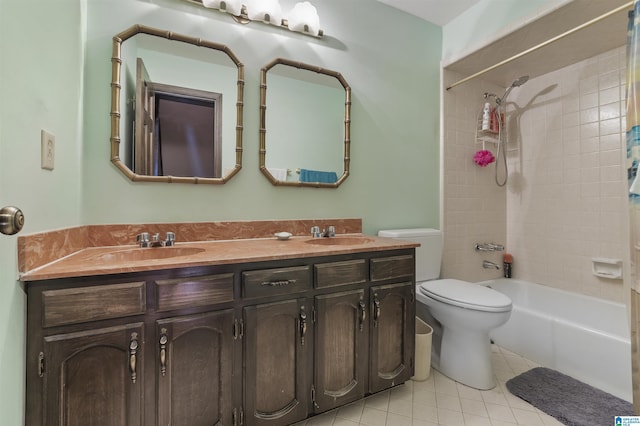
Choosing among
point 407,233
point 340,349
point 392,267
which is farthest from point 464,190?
point 340,349

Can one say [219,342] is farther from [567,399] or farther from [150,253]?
[567,399]

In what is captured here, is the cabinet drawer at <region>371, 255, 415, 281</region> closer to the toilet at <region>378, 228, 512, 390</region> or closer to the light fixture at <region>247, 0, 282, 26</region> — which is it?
the toilet at <region>378, 228, 512, 390</region>

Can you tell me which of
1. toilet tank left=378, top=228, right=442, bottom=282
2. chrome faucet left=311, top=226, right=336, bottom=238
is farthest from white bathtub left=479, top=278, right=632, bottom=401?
chrome faucet left=311, top=226, right=336, bottom=238

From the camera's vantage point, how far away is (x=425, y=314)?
2033 mm

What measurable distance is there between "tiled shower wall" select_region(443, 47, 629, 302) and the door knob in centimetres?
236

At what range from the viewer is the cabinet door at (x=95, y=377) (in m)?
0.87

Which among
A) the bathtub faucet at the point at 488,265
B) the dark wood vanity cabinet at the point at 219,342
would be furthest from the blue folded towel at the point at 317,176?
the bathtub faucet at the point at 488,265

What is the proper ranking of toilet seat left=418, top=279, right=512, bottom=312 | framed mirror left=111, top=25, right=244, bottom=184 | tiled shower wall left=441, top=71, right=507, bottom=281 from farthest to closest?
1. tiled shower wall left=441, top=71, right=507, bottom=281
2. toilet seat left=418, top=279, right=512, bottom=312
3. framed mirror left=111, top=25, right=244, bottom=184

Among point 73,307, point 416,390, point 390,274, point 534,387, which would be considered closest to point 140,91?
point 73,307

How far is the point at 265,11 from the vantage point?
5.26ft

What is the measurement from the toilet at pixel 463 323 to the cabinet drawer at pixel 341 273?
24.0 inches

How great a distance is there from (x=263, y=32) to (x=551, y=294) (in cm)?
287

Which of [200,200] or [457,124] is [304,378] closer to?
[200,200]

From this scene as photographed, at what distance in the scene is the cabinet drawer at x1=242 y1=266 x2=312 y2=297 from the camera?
1.15 metres
